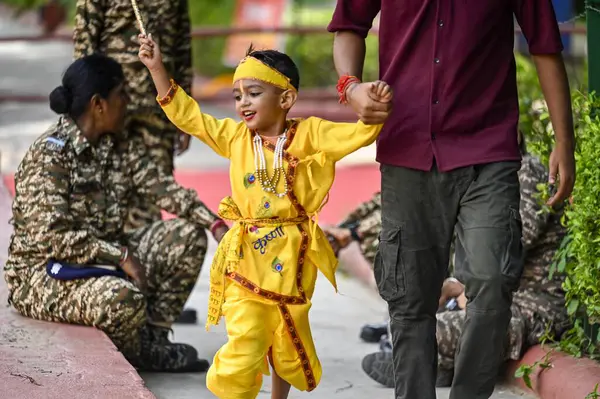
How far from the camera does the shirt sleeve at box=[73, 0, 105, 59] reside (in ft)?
21.7

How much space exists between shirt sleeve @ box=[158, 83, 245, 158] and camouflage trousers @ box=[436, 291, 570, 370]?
1.36 meters

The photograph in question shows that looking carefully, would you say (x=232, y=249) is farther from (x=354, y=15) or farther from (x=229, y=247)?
(x=354, y=15)

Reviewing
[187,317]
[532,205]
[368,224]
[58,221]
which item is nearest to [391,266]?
[532,205]

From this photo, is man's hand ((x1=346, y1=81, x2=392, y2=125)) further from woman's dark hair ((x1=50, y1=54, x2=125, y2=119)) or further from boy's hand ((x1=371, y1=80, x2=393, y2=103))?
woman's dark hair ((x1=50, y1=54, x2=125, y2=119))

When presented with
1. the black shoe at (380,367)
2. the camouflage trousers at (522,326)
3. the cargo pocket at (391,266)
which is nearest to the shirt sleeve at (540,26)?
the cargo pocket at (391,266)

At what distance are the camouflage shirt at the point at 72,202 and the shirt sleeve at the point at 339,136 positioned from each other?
3.71 feet

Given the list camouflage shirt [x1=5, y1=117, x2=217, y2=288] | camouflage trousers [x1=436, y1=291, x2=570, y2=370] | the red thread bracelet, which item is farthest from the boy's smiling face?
camouflage trousers [x1=436, y1=291, x2=570, y2=370]

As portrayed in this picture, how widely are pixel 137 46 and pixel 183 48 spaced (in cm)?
35

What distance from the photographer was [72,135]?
548cm

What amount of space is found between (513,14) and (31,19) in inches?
1140

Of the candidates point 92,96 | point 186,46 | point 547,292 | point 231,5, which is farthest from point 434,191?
point 231,5

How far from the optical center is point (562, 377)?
199 inches

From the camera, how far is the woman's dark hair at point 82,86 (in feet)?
17.9

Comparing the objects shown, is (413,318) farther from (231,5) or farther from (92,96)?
(231,5)
